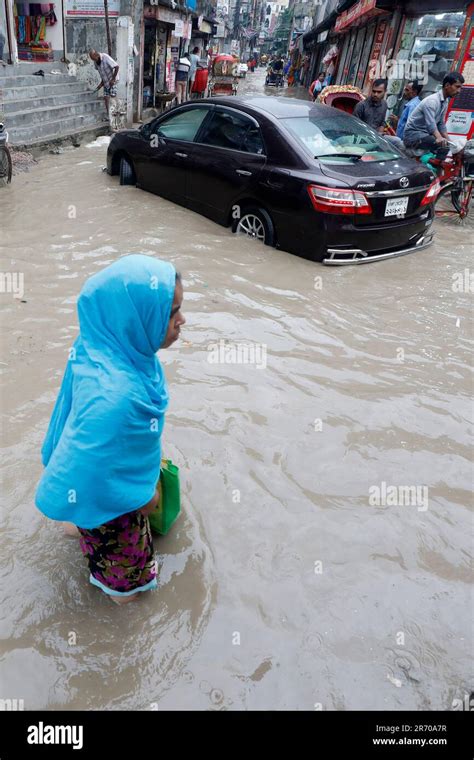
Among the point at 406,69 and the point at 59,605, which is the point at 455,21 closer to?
the point at 406,69

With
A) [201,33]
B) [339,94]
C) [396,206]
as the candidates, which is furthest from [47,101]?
[201,33]

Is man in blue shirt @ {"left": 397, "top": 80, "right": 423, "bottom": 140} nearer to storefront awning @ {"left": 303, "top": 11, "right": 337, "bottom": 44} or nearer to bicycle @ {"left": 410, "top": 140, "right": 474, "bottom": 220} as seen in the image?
bicycle @ {"left": 410, "top": 140, "right": 474, "bottom": 220}

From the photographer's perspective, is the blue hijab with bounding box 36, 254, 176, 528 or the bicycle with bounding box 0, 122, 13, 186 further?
the bicycle with bounding box 0, 122, 13, 186

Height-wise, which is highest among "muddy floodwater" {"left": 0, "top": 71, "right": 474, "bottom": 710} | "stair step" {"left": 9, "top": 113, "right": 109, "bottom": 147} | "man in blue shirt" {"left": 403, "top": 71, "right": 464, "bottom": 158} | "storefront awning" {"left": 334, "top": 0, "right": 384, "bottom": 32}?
"storefront awning" {"left": 334, "top": 0, "right": 384, "bottom": 32}

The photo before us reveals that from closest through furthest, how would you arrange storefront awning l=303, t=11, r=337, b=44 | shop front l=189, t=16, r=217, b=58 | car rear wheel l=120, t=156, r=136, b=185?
car rear wheel l=120, t=156, r=136, b=185
storefront awning l=303, t=11, r=337, b=44
shop front l=189, t=16, r=217, b=58

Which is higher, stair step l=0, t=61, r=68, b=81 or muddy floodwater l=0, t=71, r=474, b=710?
stair step l=0, t=61, r=68, b=81

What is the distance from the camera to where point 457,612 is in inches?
82.7

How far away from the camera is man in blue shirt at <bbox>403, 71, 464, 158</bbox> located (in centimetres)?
742

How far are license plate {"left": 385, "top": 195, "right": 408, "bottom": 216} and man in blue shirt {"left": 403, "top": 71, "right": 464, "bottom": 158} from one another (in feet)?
10.7

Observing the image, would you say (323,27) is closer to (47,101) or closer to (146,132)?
(47,101)

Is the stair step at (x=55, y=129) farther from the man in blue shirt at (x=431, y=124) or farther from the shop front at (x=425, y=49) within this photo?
the shop front at (x=425, y=49)

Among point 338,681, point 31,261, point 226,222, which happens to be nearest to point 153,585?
point 338,681

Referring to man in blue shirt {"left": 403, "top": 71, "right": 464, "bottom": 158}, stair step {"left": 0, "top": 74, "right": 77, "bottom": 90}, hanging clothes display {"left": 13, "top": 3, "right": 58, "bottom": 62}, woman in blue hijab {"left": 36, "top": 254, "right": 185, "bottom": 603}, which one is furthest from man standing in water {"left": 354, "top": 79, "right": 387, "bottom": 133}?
hanging clothes display {"left": 13, "top": 3, "right": 58, "bottom": 62}

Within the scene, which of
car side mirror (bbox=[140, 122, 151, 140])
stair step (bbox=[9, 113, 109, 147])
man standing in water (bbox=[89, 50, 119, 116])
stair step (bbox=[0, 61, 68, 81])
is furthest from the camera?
man standing in water (bbox=[89, 50, 119, 116])
